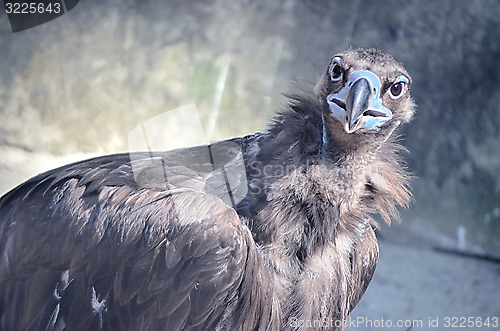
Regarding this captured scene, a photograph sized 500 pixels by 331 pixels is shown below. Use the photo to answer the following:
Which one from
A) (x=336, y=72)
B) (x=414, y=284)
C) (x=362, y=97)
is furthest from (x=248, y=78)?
(x=362, y=97)

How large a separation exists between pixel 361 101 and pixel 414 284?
2.59 meters

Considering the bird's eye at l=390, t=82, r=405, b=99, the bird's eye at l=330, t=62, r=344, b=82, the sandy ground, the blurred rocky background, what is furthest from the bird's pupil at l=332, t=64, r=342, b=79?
the blurred rocky background

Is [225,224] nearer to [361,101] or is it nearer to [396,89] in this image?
[361,101]

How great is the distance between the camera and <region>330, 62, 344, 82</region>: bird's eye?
2.48 meters

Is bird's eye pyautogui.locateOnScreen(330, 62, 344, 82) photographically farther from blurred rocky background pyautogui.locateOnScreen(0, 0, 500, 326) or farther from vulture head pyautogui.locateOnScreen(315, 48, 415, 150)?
blurred rocky background pyautogui.locateOnScreen(0, 0, 500, 326)

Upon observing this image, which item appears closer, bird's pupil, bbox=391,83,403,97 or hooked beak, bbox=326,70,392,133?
hooked beak, bbox=326,70,392,133

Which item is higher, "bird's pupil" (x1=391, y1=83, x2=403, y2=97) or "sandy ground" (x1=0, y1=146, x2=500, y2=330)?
"bird's pupil" (x1=391, y1=83, x2=403, y2=97)

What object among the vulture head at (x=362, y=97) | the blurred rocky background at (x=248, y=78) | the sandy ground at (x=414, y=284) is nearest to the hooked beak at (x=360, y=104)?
the vulture head at (x=362, y=97)

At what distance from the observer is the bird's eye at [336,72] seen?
97.8 inches

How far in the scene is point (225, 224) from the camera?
2.39 meters

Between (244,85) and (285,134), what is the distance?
109 inches

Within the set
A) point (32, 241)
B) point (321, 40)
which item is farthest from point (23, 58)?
point (32, 241)

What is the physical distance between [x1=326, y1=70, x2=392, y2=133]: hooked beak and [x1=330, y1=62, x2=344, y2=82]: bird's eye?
0.06m

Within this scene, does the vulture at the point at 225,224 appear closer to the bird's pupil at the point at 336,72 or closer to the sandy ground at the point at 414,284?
the bird's pupil at the point at 336,72
